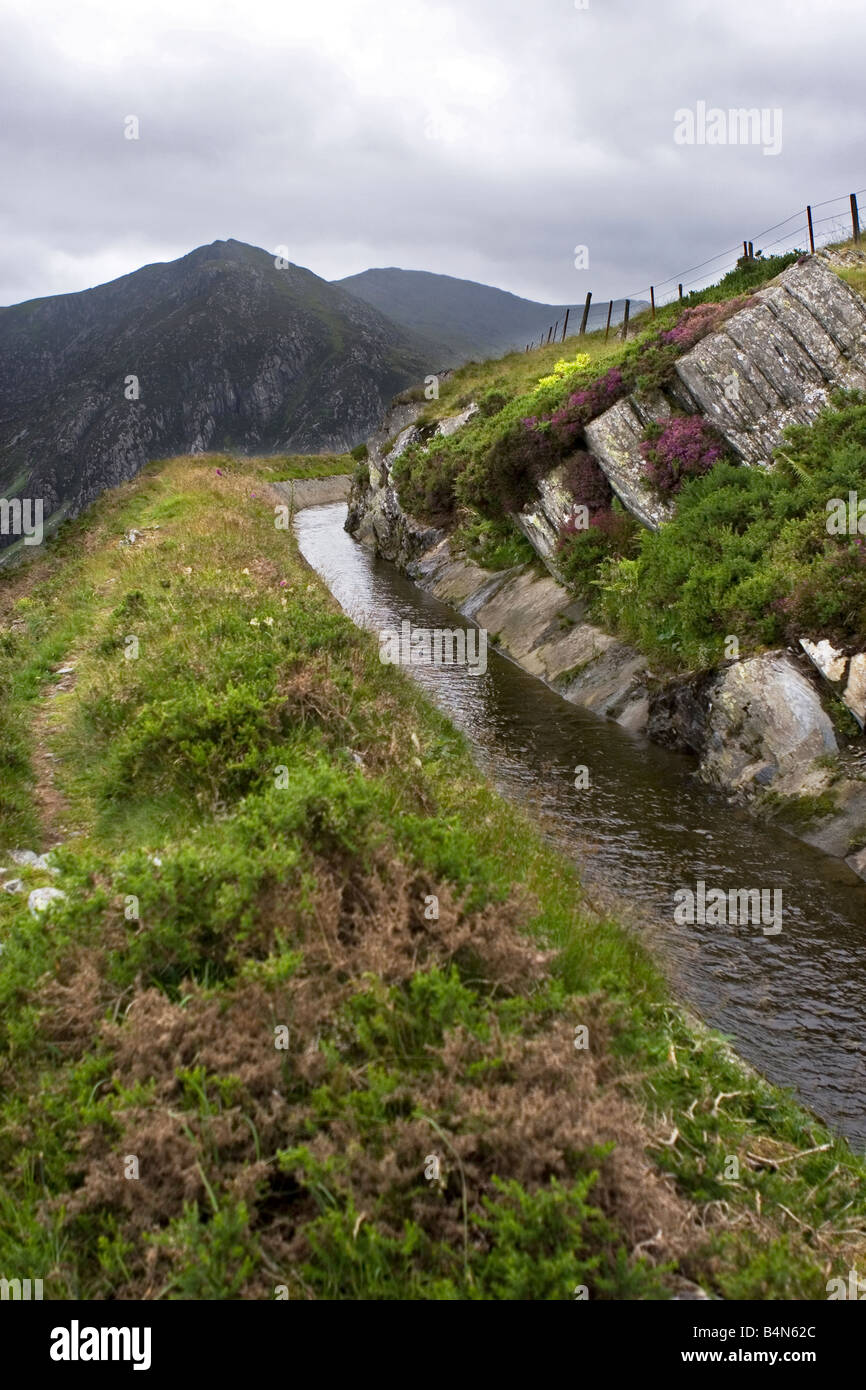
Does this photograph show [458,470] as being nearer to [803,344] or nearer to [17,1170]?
[803,344]

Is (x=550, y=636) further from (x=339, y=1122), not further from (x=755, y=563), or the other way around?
(x=339, y=1122)

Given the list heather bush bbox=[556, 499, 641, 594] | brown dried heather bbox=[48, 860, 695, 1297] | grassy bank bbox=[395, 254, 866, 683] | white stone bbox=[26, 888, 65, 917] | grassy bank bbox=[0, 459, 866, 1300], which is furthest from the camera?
heather bush bbox=[556, 499, 641, 594]

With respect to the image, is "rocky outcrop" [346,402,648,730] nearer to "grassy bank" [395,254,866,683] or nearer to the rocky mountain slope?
the rocky mountain slope

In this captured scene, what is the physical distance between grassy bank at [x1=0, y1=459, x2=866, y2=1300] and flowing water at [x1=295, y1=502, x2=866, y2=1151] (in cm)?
119

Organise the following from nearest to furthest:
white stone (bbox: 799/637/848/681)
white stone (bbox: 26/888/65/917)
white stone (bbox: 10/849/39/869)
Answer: white stone (bbox: 26/888/65/917), white stone (bbox: 10/849/39/869), white stone (bbox: 799/637/848/681)

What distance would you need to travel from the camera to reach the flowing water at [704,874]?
27.5 ft

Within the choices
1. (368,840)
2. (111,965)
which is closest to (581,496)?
(368,840)

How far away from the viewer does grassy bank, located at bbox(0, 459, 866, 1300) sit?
3.81 meters

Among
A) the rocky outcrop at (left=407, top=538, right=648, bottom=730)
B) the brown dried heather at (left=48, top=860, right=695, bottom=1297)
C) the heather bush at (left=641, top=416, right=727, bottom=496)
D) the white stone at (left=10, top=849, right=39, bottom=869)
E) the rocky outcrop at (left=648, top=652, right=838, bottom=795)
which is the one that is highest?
the heather bush at (left=641, top=416, right=727, bottom=496)

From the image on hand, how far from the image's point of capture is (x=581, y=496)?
24.6 metres

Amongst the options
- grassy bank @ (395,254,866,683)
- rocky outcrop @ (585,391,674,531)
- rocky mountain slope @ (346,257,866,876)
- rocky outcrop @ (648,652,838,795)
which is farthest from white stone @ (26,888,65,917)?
rocky outcrop @ (585,391,674,531)

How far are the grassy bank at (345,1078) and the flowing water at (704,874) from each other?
119 centimetres
